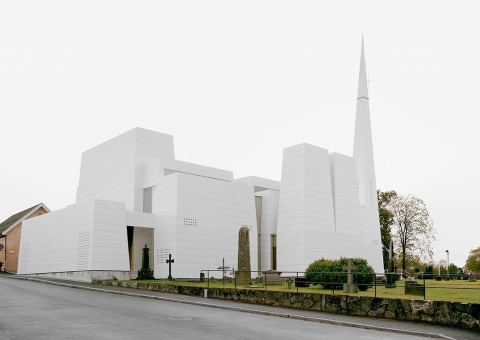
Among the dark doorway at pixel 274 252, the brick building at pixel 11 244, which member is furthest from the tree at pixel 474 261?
the brick building at pixel 11 244

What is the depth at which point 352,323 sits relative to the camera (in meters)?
15.4

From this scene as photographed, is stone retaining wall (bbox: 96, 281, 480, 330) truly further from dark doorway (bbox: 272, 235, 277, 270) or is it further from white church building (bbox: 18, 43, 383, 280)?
dark doorway (bbox: 272, 235, 277, 270)

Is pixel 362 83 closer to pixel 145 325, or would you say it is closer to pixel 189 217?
pixel 189 217

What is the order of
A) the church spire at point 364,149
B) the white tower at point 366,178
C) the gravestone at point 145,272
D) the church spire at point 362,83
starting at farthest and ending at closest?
the church spire at point 362,83
the church spire at point 364,149
the white tower at point 366,178
the gravestone at point 145,272

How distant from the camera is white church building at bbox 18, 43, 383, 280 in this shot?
43125mm

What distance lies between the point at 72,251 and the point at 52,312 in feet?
97.7

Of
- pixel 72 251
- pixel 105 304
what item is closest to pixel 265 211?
pixel 72 251

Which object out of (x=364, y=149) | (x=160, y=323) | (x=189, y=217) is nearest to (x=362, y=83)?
(x=364, y=149)

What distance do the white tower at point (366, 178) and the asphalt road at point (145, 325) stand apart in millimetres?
42083

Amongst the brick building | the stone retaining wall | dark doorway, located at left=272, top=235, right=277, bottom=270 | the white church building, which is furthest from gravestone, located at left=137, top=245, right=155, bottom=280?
the brick building

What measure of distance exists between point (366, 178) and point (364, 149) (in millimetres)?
3804

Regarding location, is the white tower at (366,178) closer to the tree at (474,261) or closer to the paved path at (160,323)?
the paved path at (160,323)

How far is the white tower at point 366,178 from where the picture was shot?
57219mm

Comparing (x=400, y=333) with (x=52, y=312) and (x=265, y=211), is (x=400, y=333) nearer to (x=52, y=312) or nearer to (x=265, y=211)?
(x=52, y=312)
